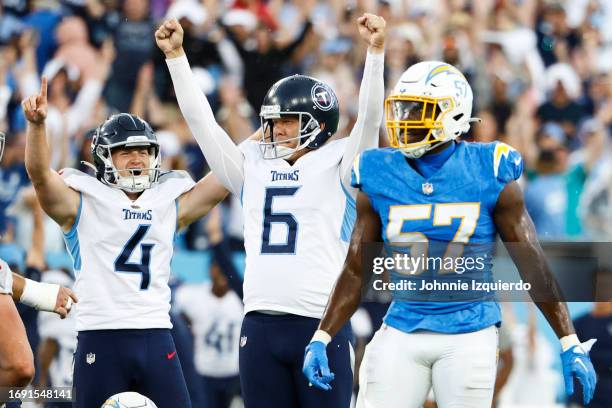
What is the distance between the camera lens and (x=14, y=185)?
9.25 m

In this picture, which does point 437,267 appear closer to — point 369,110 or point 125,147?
point 369,110

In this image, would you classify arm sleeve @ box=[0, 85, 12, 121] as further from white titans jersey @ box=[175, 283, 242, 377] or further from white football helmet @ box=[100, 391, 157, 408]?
white football helmet @ box=[100, 391, 157, 408]

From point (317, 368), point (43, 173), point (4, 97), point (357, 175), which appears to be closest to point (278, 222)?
point (357, 175)

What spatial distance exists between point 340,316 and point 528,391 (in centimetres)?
431

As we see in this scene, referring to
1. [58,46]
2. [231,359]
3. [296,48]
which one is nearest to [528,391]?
[231,359]

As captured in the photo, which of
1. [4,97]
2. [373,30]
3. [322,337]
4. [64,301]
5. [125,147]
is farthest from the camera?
[4,97]

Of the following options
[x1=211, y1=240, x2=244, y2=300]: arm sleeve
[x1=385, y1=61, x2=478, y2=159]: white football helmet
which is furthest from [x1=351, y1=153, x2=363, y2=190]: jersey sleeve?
[x1=211, y1=240, x2=244, y2=300]: arm sleeve

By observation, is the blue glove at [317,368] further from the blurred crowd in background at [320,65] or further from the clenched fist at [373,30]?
the blurred crowd in background at [320,65]

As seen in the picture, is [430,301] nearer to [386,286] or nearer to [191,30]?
[386,286]

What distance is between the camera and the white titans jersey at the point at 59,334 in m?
8.00

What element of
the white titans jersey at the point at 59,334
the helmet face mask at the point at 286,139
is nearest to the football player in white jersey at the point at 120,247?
the helmet face mask at the point at 286,139

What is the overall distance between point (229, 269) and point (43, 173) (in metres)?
3.59

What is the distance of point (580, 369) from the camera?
14.0 feet

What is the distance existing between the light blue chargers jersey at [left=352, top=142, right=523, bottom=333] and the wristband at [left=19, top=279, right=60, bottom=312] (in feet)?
5.47
